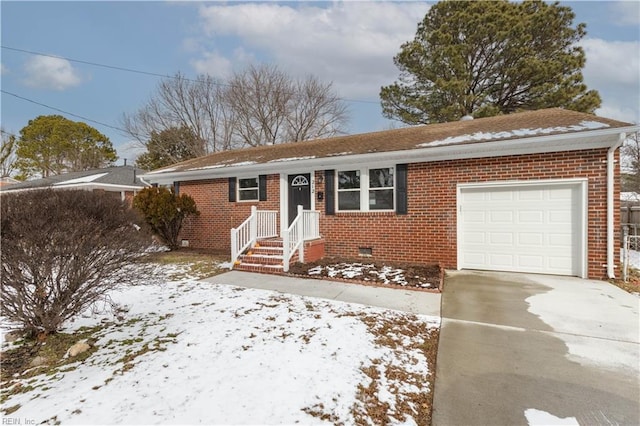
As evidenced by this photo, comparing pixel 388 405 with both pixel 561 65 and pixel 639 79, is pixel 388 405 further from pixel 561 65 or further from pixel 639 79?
pixel 561 65

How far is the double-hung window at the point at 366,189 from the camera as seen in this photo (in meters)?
7.67

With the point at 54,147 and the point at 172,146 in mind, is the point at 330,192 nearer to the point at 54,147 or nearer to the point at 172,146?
the point at 172,146

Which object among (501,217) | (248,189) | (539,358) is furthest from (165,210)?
(539,358)

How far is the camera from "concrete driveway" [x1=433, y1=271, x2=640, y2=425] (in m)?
2.20

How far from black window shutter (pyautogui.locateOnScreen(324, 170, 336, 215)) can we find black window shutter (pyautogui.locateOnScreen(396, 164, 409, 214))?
5.72ft

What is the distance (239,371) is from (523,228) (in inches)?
251

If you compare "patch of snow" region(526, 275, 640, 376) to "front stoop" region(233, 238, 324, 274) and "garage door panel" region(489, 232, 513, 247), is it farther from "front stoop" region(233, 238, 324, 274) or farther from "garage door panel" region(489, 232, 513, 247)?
"front stoop" region(233, 238, 324, 274)

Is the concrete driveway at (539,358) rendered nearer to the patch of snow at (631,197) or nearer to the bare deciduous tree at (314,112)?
the bare deciduous tree at (314,112)

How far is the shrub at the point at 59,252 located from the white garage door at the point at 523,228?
6477mm

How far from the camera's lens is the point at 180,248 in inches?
405

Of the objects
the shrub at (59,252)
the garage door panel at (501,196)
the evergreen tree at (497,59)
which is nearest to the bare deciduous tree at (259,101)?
the evergreen tree at (497,59)

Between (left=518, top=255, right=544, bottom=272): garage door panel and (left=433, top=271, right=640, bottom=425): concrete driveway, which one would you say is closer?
(left=433, top=271, right=640, bottom=425): concrete driveway

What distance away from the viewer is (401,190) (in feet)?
24.2

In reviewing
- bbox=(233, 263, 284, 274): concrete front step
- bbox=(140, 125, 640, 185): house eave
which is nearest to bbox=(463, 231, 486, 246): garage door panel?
bbox=(140, 125, 640, 185): house eave
